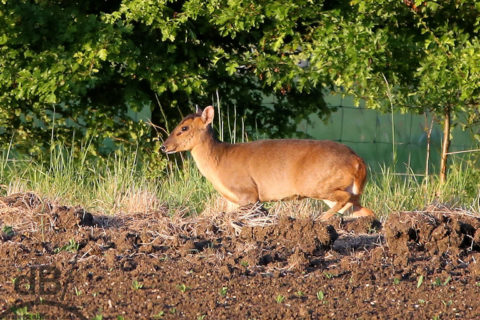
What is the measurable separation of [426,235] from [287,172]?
2448mm

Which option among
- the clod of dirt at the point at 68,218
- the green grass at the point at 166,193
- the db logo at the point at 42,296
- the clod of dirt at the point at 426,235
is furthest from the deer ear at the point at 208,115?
the db logo at the point at 42,296

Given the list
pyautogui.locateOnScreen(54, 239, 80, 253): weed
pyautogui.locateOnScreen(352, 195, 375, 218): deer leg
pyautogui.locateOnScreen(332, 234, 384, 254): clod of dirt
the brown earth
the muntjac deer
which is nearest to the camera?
the brown earth

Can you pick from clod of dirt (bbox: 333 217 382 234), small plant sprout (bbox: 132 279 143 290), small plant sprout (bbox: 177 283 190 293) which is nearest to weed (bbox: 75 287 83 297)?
small plant sprout (bbox: 132 279 143 290)

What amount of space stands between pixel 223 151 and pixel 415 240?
304 cm

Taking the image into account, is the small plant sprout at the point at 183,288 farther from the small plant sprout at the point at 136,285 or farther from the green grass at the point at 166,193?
the green grass at the point at 166,193

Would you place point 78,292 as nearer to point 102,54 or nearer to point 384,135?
point 102,54

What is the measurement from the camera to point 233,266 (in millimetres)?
5480

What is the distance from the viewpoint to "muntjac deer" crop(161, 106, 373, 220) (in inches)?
322

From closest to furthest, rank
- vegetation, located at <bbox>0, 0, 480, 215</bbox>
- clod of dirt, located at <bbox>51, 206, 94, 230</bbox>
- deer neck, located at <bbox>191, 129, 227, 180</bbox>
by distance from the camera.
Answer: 1. clod of dirt, located at <bbox>51, 206, 94, 230</bbox>
2. deer neck, located at <bbox>191, 129, 227, 180</bbox>
3. vegetation, located at <bbox>0, 0, 480, 215</bbox>

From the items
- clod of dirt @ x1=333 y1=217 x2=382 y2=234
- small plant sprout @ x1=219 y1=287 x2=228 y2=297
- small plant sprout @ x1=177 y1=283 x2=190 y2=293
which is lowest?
clod of dirt @ x1=333 y1=217 x2=382 y2=234

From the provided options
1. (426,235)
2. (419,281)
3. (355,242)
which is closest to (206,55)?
(355,242)

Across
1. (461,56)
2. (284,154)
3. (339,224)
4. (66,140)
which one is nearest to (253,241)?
(339,224)

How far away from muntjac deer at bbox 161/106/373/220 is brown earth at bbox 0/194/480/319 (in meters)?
1.24

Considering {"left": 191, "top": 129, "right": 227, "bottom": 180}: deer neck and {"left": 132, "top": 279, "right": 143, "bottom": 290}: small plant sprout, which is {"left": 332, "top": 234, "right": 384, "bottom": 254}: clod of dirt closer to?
{"left": 132, "top": 279, "right": 143, "bottom": 290}: small plant sprout
